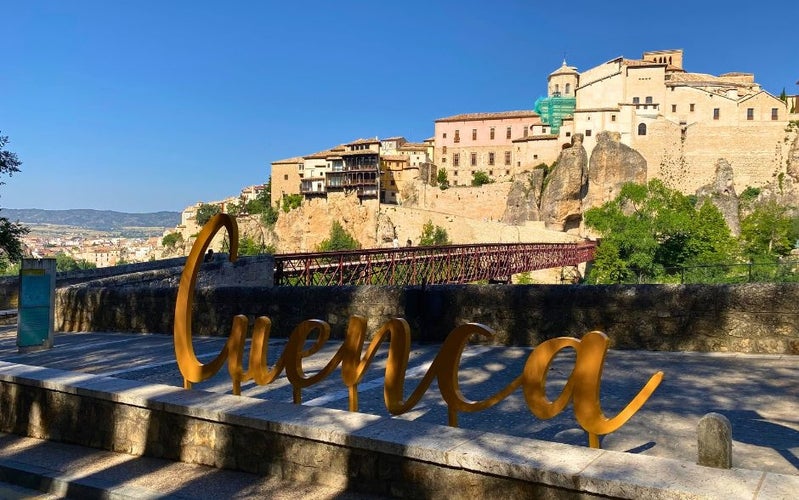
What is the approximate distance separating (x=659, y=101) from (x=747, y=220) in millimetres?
21670

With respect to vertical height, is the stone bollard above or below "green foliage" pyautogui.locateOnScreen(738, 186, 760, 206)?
below

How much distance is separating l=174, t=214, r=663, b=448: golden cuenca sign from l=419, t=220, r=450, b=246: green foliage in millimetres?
69356

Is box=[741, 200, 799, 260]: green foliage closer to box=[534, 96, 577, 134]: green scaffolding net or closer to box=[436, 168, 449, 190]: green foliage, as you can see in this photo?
box=[534, 96, 577, 134]: green scaffolding net

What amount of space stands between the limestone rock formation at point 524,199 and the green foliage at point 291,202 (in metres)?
30.0

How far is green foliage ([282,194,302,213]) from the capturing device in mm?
94000

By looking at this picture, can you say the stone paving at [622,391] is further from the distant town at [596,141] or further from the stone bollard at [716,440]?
the distant town at [596,141]

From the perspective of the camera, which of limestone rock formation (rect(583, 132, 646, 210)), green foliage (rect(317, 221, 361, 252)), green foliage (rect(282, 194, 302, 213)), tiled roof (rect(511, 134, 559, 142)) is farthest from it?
green foliage (rect(282, 194, 302, 213))

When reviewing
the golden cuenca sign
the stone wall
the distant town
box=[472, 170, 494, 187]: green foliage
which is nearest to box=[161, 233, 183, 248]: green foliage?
the distant town

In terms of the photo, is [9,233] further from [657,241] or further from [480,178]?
[480,178]

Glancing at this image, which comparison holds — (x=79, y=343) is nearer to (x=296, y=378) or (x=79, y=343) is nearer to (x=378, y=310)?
(x=378, y=310)

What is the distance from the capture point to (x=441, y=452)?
4.13 m

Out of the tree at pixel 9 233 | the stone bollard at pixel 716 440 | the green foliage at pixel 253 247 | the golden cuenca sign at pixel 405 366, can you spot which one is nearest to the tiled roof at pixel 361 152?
the green foliage at pixel 253 247

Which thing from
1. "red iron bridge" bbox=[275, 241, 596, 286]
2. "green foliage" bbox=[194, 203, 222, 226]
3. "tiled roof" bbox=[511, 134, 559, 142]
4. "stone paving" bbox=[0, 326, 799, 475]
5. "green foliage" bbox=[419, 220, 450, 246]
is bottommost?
"stone paving" bbox=[0, 326, 799, 475]

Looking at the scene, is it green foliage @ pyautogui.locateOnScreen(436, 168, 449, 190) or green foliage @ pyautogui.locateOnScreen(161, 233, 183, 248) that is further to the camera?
green foliage @ pyautogui.locateOnScreen(161, 233, 183, 248)
